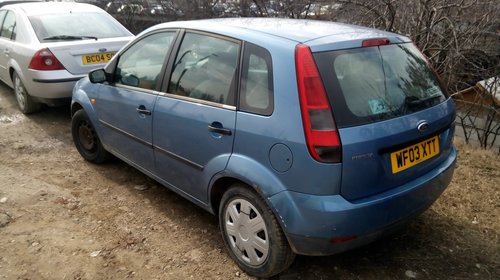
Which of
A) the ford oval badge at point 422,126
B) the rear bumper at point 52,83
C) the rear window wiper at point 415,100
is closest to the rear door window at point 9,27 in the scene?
the rear bumper at point 52,83

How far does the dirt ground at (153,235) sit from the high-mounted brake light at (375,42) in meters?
1.45

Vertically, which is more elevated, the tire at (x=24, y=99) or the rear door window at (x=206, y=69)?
the rear door window at (x=206, y=69)

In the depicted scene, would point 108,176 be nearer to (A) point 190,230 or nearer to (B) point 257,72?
(A) point 190,230

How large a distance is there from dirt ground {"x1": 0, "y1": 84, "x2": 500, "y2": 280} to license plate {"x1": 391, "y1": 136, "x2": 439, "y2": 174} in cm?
80

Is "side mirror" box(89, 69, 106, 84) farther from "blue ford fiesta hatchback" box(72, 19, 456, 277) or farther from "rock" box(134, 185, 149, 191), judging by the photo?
"rock" box(134, 185, 149, 191)

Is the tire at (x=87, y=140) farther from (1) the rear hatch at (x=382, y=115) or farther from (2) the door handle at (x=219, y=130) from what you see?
(1) the rear hatch at (x=382, y=115)

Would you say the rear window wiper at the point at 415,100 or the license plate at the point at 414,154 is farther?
the rear window wiper at the point at 415,100

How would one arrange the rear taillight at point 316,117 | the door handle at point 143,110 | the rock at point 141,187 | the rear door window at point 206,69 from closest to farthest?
1. the rear taillight at point 316,117
2. the rear door window at point 206,69
3. the door handle at point 143,110
4. the rock at point 141,187

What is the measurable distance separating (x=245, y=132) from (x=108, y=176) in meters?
2.28

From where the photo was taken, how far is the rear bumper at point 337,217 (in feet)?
7.13

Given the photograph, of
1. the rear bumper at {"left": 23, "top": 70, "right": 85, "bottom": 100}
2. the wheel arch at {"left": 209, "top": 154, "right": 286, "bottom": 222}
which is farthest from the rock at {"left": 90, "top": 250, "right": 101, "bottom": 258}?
the rear bumper at {"left": 23, "top": 70, "right": 85, "bottom": 100}

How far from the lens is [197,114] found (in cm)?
273

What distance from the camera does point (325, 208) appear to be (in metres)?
2.16

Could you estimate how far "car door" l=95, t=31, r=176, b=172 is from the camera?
3.23m
